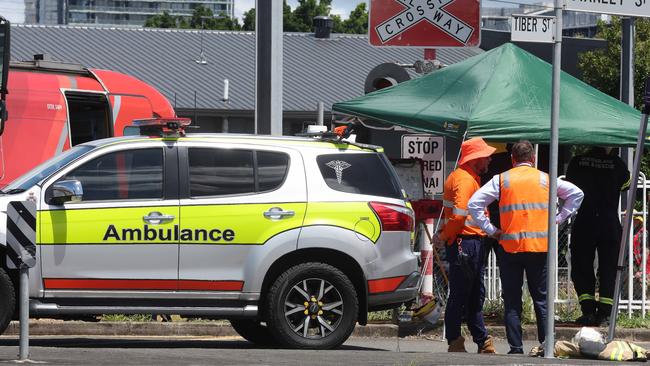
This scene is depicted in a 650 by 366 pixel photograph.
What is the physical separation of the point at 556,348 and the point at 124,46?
116 feet

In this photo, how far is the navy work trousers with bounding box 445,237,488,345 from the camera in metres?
11.4

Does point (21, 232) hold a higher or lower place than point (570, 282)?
higher

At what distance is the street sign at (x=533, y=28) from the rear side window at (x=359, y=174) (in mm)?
1855

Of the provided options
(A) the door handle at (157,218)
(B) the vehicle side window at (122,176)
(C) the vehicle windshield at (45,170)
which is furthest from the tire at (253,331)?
(C) the vehicle windshield at (45,170)

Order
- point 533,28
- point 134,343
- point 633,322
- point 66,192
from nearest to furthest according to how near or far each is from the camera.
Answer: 1. point 533,28
2. point 66,192
3. point 134,343
4. point 633,322

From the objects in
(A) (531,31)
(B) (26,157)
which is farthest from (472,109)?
(B) (26,157)

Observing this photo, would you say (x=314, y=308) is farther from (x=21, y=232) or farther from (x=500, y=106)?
(x=500, y=106)

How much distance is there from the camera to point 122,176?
1095cm

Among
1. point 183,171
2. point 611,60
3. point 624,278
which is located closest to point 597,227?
point 624,278

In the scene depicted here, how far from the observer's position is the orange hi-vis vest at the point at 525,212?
35.7 ft

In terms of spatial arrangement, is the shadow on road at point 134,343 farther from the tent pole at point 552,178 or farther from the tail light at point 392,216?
the tent pole at point 552,178

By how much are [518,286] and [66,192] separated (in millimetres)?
3765

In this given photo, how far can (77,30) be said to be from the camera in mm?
44656

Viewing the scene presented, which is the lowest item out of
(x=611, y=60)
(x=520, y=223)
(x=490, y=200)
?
(x=520, y=223)
